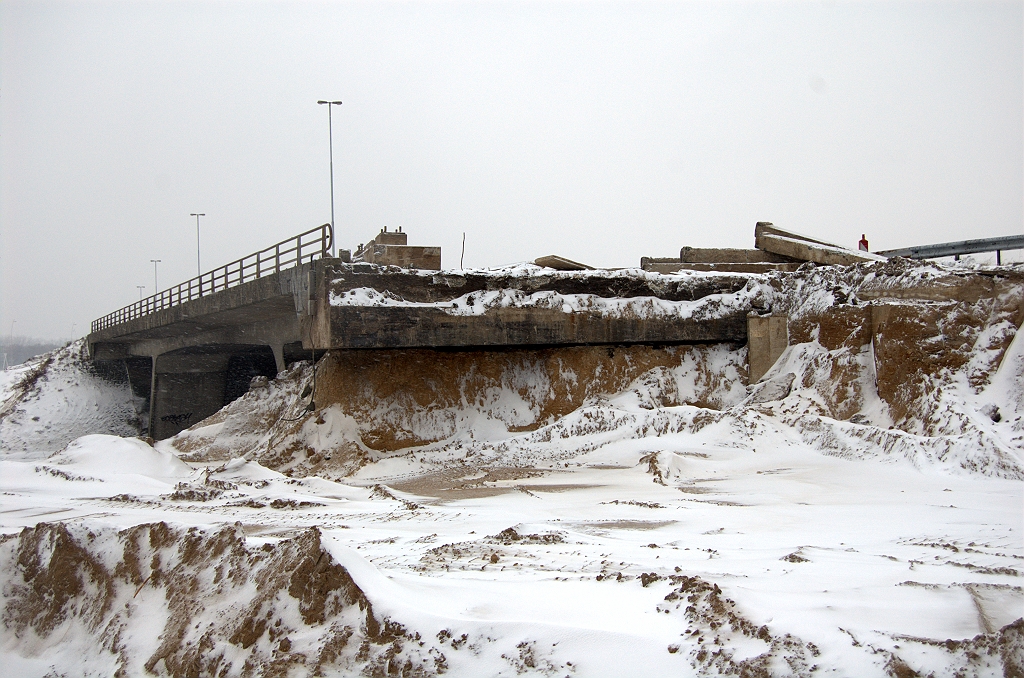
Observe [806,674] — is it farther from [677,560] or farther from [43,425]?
[43,425]

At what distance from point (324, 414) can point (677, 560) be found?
1032 cm

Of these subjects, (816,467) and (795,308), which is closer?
(816,467)

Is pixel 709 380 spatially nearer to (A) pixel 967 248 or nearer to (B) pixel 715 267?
(B) pixel 715 267

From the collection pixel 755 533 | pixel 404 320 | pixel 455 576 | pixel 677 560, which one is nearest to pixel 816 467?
pixel 755 533

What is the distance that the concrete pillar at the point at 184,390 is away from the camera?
2909cm

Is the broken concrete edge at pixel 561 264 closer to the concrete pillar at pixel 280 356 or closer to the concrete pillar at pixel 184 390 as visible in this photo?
the concrete pillar at pixel 280 356

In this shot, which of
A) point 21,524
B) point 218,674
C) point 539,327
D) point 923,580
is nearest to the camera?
point 218,674

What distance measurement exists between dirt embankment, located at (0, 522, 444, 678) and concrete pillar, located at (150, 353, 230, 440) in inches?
→ 914

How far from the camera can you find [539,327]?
16719 mm

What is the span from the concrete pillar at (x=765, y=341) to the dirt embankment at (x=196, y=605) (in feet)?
43.6

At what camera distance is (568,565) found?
6305 millimetres

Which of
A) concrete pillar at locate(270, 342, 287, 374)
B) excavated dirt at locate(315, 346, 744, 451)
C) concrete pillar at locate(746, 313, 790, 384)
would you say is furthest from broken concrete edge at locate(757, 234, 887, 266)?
concrete pillar at locate(270, 342, 287, 374)

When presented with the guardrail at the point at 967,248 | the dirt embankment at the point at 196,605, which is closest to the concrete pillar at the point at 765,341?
the guardrail at the point at 967,248

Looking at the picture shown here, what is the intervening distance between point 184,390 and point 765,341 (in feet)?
70.0
